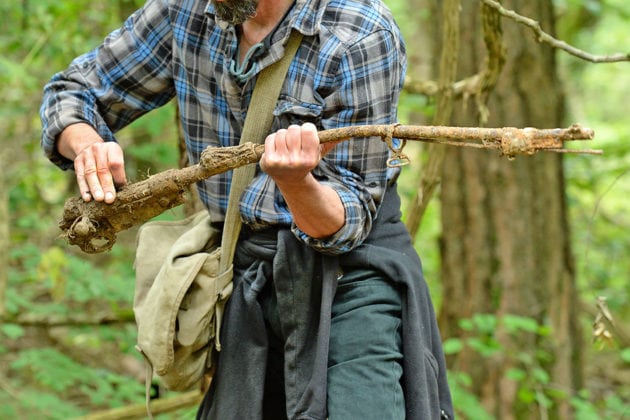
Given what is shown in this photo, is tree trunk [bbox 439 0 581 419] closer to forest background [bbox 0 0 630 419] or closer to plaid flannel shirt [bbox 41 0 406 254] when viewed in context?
forest background [bbox 0 0 630 419]

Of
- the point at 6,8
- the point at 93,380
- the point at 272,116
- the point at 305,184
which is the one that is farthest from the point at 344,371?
the point at 6,8

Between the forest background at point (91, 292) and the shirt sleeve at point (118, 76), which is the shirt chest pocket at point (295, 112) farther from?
the forest background at point (91, 292)

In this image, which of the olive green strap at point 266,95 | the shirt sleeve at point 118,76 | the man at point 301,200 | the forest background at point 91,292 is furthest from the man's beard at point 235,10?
the forest background at point 91,292

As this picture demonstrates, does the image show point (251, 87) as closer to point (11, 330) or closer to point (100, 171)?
point (100, 171)

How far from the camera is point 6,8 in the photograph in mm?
4457

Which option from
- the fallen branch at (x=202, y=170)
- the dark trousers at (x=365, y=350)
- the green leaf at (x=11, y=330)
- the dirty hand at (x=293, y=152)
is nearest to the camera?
the fallen branch at (x=202, y=170)

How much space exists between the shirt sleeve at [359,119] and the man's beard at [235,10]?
289mm

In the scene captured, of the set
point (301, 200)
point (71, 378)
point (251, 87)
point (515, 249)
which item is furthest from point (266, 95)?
point (515, 249)

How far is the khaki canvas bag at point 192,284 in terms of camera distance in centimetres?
212

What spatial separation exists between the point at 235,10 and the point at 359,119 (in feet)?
1.48

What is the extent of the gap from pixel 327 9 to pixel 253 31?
0.23 meters

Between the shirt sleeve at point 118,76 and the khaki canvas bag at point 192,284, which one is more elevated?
the shirt sleeve at point 118,76

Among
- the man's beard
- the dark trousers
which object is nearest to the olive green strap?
the man's beard

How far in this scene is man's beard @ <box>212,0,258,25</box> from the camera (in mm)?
2045
